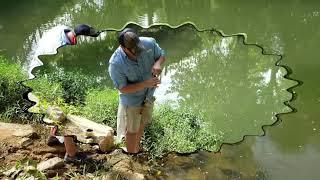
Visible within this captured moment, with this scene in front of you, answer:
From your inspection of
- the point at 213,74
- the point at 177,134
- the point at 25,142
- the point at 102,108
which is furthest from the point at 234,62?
the point at 25,142

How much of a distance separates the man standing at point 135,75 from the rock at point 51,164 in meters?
0.63

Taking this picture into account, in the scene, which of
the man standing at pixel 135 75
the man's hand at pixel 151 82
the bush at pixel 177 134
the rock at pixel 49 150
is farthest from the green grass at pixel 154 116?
the man's hand at pixel 151 82

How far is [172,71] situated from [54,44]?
1.97m

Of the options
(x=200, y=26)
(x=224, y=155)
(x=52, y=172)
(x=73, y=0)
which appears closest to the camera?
(x=52, y=172)

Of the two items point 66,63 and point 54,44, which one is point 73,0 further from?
point 66,63

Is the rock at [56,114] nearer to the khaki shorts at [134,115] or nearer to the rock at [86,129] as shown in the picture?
the rock at [86,129]

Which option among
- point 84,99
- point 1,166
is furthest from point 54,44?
point 1,166

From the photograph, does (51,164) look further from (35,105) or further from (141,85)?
(35,105)

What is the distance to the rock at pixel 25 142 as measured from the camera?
4.66 meters

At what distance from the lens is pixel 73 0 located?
10.0 m

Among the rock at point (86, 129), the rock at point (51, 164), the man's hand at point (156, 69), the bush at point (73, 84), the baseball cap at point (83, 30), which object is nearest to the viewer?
the man's hand at point (156, 69)

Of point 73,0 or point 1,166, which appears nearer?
point 1,166

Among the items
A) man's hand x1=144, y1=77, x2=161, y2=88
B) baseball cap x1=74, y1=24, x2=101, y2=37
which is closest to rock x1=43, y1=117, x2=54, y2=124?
man's hand x1=144, y1=77, x2=161, y2=88

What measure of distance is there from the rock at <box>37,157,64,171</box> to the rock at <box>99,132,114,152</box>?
0.52 m
